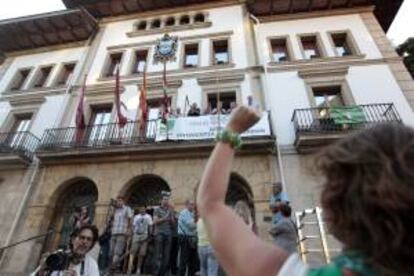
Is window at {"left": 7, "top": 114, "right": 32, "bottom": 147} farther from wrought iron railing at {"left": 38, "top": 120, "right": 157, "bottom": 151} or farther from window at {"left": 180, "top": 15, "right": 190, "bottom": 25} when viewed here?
window at {"left": 180, "top": 15, "right": 190, "bottom": 25}

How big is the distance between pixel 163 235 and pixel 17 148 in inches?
312

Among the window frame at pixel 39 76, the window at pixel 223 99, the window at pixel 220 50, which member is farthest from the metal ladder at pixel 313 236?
the window frame at pixel 39 76

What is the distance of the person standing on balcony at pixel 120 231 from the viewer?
866 centimetres

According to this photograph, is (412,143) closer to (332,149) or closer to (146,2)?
(332,149)

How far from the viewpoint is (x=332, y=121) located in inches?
440

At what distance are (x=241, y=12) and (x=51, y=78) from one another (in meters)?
9.71

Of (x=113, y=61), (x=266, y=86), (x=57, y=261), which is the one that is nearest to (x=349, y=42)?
(x=266, y=86)

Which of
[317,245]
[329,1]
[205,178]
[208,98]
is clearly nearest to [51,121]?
[208,98]

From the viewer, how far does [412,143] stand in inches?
38.3

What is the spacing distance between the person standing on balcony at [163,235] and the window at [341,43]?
10.2m

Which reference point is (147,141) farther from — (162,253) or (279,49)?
(279,49)

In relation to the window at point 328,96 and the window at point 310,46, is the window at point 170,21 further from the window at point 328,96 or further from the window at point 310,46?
the window at point 328,96

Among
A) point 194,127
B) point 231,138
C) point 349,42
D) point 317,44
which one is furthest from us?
point 317,44

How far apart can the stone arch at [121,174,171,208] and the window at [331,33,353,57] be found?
920 centimetres
